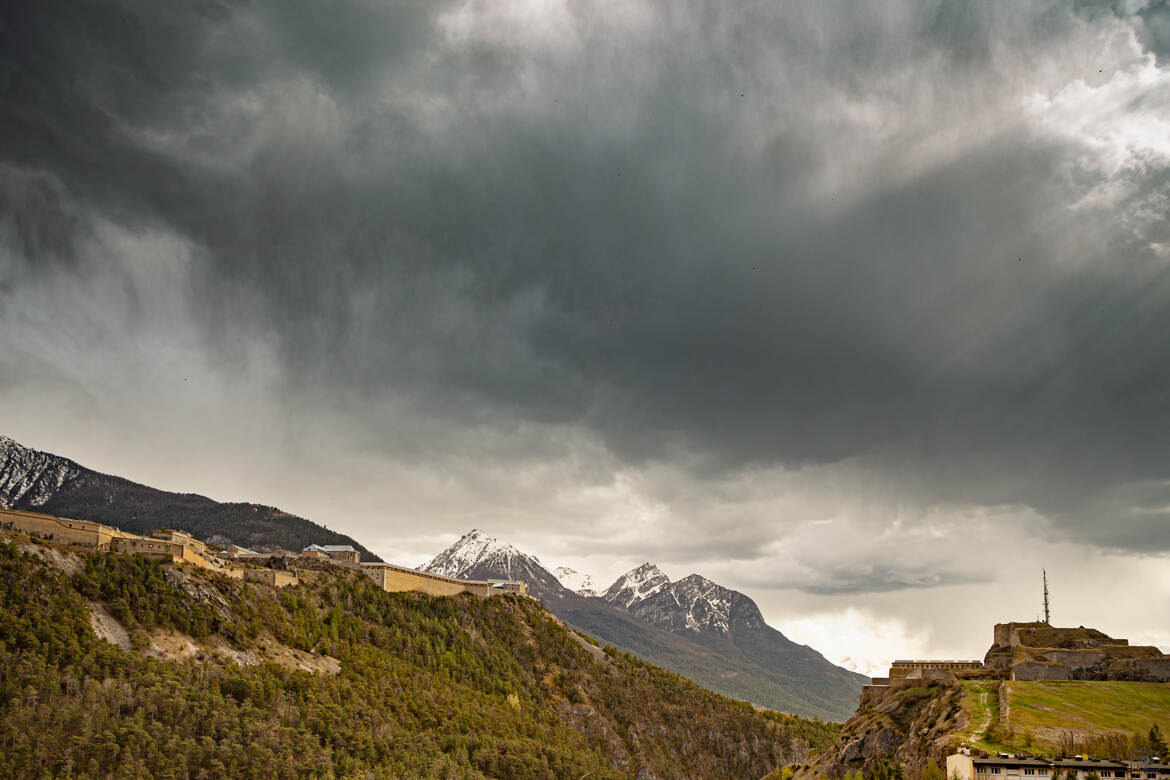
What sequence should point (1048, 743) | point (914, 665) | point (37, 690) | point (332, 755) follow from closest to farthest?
point (1048, 743) → point (37, 690) → point (332, 755) → point (914, 665)

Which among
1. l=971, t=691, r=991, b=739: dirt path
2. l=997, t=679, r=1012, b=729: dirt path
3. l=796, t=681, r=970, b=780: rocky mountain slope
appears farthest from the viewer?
l=796, t=681, r=970, b=780: rocky mountain slope

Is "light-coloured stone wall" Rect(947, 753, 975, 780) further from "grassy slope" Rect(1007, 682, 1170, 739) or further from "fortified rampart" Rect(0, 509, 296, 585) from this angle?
"fortified rampart" Rect(0, 509, 296, 585)

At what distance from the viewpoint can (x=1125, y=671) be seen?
128250mm

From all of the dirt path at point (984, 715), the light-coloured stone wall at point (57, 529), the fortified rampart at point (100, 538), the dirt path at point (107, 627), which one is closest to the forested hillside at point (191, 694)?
the dirt path at point (107, 627)

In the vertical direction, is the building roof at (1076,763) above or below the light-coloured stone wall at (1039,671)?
below

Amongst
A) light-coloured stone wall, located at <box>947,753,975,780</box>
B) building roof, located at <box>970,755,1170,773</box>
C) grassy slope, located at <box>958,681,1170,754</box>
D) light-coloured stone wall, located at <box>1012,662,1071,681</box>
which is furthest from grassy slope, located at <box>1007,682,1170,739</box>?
light-coloured stone wall, located at <box>947,753,975,780</box>

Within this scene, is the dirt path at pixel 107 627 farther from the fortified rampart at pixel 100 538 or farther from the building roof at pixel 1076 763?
the building roof at pixel 1076 763

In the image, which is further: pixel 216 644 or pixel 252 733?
pixel 216 644

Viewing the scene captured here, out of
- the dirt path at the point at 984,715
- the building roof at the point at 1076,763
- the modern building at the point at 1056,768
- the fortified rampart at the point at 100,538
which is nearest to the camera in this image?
the modern building at the point at 1056,768

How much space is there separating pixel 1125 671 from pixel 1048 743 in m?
33.5

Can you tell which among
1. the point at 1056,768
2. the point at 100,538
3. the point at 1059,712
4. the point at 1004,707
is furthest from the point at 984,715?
the point at 100,538

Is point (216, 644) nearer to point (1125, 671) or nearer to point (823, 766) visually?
point (823, 766)

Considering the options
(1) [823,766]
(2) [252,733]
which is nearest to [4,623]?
(2) [252,733]

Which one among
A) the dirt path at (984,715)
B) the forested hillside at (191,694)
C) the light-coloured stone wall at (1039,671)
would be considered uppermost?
the light-coloured stone wall at (1039,671)
